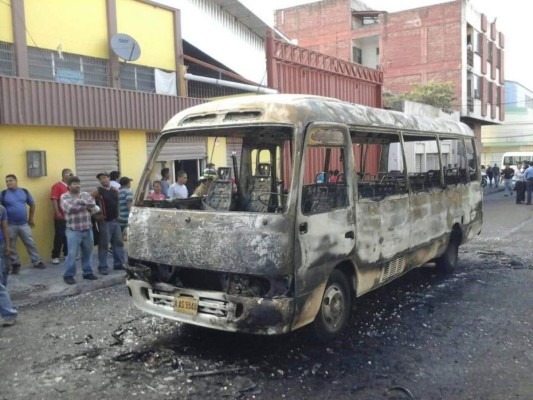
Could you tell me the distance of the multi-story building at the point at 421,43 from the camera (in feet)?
112

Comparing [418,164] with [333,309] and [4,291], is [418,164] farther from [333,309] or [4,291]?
[4,291]

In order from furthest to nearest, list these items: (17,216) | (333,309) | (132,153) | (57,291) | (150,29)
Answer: (150,29)
(132,153)
(17,216)
(57,291)
(333,309)

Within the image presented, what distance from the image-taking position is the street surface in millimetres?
3746

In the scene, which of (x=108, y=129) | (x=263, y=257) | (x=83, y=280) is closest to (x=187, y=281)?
(x=263, y=257)

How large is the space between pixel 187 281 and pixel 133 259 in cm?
60

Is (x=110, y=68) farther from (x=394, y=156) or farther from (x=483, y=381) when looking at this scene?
(x=483, y=381)

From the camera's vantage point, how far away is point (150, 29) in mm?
11164

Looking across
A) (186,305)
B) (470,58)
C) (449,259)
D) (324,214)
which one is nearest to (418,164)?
(449,259)

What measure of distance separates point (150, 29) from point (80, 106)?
10.0 ft

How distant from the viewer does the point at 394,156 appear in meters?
6.85

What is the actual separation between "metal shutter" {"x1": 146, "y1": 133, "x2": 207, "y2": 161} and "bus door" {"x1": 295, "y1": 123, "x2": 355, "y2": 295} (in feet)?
18.8

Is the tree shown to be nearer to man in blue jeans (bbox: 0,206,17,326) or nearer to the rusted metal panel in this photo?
the rusted metal panel

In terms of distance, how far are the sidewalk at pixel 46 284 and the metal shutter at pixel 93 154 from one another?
2.03 m

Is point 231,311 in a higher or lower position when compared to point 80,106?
lower
